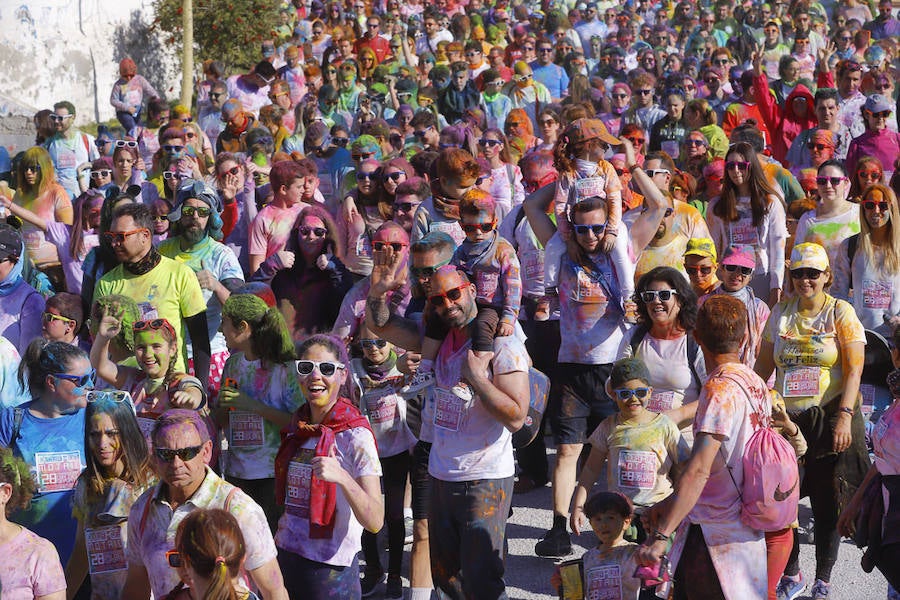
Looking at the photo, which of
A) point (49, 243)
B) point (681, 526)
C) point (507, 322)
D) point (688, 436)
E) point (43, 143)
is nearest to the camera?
point (681, 526)

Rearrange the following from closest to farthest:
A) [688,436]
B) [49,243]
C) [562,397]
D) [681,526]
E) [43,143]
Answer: [681,526], [688,436], [562,397], [49,243], [43,143]

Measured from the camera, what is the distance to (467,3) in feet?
71.3

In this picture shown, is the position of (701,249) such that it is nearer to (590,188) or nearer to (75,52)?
(590,188)

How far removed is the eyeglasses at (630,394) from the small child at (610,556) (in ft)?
1.80

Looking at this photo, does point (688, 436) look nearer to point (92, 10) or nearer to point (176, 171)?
point (176, 171)

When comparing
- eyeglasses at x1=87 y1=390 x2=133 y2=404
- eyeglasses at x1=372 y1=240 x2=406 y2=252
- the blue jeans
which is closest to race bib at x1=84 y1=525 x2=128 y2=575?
eyeglasses at x1=87 y1=390 x2=133 y2=404

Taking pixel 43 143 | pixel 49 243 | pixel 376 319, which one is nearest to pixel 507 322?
pixel 376 319

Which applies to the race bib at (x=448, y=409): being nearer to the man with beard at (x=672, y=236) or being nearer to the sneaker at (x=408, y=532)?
the sneaker at (x=408, y=532)

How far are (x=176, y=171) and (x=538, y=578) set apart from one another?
4944 millimetres

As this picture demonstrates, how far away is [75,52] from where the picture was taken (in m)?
21.5

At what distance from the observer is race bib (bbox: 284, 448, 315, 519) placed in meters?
4.88

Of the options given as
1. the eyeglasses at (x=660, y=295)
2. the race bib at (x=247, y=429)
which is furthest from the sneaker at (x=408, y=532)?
the eyeglasses at (x=660, y=295)

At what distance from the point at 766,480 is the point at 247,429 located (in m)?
2.34

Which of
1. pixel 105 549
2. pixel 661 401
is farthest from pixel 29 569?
pixel 661 401
